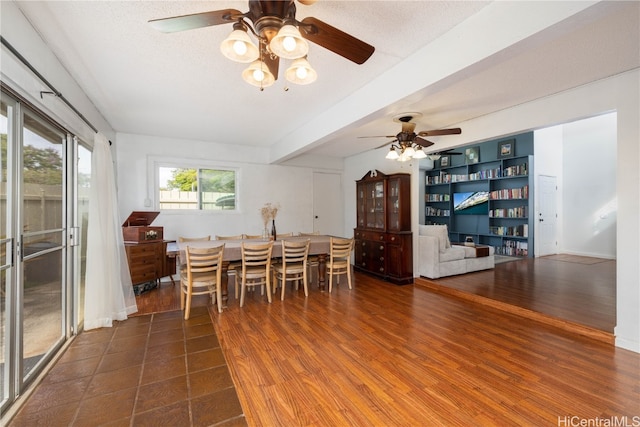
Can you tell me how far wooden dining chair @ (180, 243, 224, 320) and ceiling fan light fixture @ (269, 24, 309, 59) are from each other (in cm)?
252

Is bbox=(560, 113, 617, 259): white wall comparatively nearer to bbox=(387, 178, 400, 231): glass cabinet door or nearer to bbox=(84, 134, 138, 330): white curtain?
bbox=(387, 178, 400, 231): glass cabinet door

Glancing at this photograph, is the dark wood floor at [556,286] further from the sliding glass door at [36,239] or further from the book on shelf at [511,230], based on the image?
the sliding glass door at [36,239]

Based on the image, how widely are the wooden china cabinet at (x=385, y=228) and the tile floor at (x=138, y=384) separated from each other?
3.21 metres

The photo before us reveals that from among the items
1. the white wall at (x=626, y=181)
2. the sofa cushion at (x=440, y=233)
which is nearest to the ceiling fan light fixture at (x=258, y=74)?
the white wall at (x=626, y=181)

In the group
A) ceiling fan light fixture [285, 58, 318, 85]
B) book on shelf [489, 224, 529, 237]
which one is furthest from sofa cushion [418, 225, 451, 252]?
ceiling fan light fixture [285, 58, 318, 85]


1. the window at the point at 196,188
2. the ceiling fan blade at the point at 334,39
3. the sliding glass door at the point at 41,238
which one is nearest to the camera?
the ceiling fan blade at the point at 334,39

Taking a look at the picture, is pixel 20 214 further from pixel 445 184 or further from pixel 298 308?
pixel 445 184

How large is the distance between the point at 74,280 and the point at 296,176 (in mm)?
4319

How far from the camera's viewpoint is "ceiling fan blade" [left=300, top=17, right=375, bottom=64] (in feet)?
4.96

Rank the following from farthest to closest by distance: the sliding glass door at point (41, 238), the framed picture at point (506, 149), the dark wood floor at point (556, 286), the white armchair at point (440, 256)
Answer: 1. the framed picture at point (506, 149)
2. the white armchair at point (440, 256)
3. the dark wood floor at point (556, 286)
4. the sliding glass door at point (41, 238)

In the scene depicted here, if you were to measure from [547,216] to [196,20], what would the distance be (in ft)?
27.3

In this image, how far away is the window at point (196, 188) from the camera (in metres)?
5.20

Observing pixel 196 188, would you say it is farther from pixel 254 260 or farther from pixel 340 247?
pixel 340 247

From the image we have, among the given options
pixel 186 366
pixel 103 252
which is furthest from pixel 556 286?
pixel 103 252
